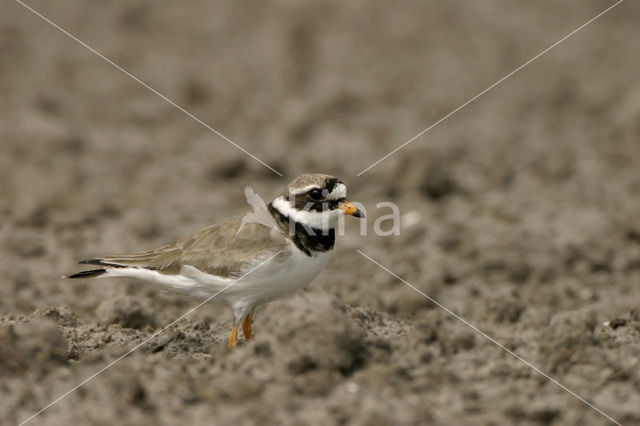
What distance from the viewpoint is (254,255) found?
5316 millimetres

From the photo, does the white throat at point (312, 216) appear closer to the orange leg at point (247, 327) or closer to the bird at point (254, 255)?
the bird at point (254, 255)

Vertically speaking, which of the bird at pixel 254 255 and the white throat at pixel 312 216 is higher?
the white throat at pixel 312 216

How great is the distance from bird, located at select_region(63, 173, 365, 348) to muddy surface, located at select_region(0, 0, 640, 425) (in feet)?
0.79

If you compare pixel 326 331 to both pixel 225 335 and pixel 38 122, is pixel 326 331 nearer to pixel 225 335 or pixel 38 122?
pixel 225 335

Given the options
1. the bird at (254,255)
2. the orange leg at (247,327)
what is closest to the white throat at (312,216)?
the bird at (254,255)

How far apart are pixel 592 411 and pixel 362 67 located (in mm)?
9997

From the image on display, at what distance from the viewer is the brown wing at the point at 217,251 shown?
535cm

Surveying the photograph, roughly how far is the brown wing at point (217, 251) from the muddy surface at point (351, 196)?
429 mm

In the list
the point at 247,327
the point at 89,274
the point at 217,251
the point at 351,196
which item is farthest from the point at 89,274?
the point at 351,196

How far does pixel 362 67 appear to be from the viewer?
544 inches

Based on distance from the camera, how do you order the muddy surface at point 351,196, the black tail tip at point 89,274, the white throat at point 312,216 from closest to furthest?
the muddy surface at point 351,196 < the white throat at point 312,216 < the black tail tip at point 89,274

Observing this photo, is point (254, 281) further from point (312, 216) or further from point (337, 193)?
point (337, 193)

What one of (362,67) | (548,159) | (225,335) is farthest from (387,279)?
(362,67)

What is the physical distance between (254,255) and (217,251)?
1.09 ft
